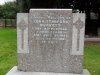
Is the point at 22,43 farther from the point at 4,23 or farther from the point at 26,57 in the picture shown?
the point at 4,23

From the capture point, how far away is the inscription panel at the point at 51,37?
23.0ft

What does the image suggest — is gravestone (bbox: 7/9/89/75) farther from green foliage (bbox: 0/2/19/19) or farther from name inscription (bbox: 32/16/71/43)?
green foliage (bbox: 0/2/19/19)

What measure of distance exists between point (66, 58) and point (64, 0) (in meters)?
15.8

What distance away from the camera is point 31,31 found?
23.1 ft

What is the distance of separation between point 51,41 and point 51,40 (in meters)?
0.02

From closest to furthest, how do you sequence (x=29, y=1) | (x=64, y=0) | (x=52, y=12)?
(x=52, y=12), (x=29, y=1), (x=64, y=0)

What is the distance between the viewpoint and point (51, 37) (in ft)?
23.1

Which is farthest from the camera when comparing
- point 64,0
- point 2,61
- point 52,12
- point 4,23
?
point 4,23

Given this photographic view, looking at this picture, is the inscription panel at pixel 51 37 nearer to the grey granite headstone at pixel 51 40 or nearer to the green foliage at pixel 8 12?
the grey granite headstone at pixel 51 40

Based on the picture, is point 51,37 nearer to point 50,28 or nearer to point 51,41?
point 51,41

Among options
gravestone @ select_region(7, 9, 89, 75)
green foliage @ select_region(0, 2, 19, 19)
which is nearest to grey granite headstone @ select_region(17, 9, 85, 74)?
gravestone @ select_region(7, 9, 89, 75)

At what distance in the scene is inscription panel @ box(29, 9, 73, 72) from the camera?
7.00 metres

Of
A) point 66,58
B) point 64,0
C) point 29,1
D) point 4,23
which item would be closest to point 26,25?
point 66,58

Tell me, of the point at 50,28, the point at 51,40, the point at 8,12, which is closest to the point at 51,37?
the point at 51,40
